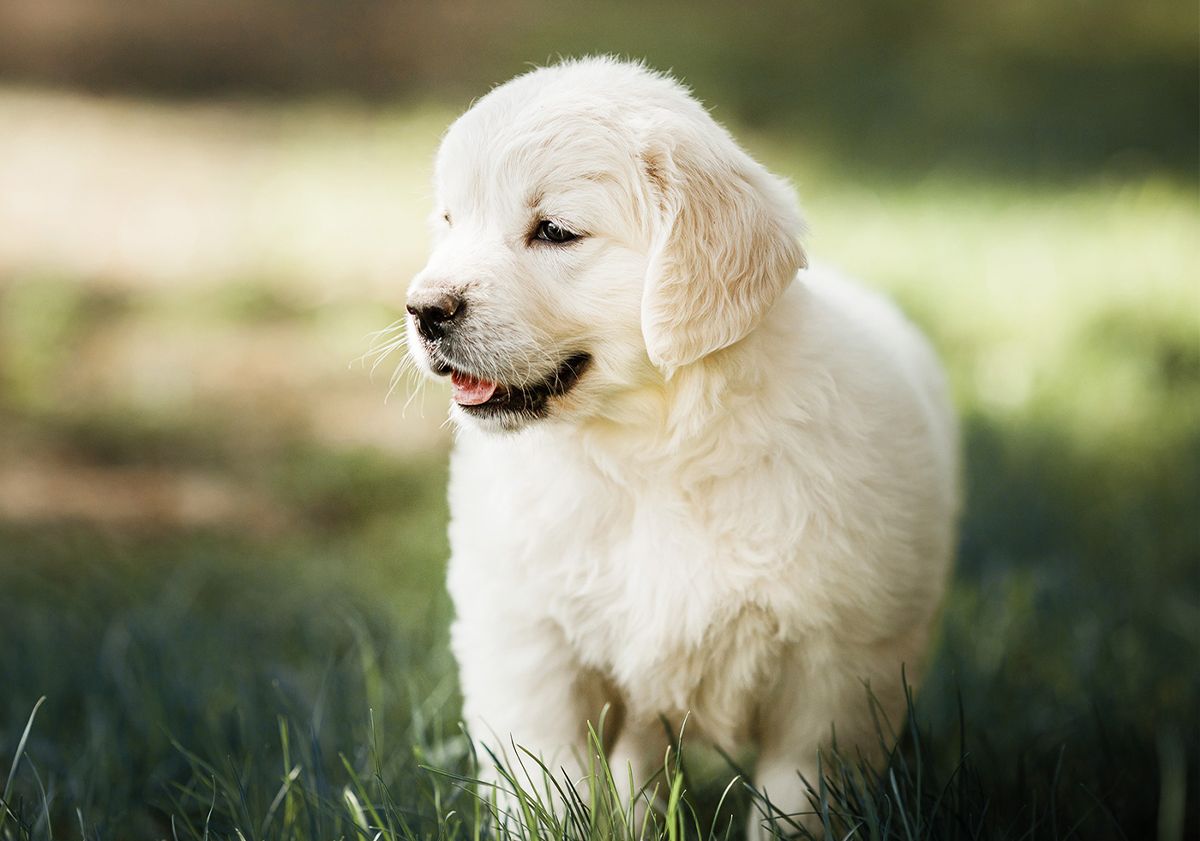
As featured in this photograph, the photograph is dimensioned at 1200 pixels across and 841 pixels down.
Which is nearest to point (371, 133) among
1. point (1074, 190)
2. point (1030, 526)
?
point (1074, 190)

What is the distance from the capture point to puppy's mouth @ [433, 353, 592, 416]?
229 cm

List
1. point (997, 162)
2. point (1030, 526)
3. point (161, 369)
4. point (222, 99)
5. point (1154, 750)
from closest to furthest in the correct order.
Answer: point (1154, 750), point (1030, 526), point (161, 369), point (997, 162), point (222, 99)

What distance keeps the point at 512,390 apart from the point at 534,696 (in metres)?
0.58

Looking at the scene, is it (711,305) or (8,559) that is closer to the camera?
(711,305)

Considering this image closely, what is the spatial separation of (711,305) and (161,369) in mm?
4233

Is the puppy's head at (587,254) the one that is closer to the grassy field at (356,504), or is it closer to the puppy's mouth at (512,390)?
the puppy's mouth at (512,390)

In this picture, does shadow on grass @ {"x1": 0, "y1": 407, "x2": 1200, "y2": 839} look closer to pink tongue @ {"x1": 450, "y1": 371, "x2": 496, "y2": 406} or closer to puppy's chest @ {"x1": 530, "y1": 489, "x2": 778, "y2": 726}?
puppy's chest @ {"x1": 530, "y1": 489, "x2": 778, "y2": 726}

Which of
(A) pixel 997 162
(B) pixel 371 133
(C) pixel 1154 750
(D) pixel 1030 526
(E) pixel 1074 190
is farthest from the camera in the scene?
(B) pixel 371 133

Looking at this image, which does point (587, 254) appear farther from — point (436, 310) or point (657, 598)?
point (657, 598)

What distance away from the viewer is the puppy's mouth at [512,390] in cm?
229

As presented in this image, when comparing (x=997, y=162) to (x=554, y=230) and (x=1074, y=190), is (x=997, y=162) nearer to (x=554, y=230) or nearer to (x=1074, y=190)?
(x=1074, y=190)

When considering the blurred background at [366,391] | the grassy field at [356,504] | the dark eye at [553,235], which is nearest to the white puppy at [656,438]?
the dark eye at [553,235]

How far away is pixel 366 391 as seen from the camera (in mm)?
5711

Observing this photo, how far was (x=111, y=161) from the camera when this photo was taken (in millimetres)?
8688
